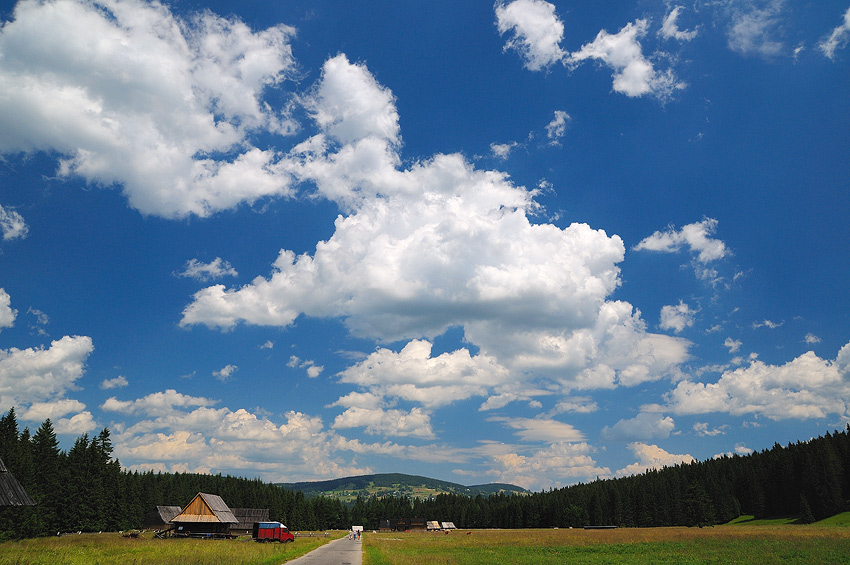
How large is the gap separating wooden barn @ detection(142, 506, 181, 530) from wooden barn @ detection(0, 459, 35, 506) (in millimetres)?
77205

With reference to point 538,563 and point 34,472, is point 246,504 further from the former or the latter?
point 538,563

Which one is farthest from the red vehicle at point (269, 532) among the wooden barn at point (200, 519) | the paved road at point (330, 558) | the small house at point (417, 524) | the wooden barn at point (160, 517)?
the small house at point (417, 524)

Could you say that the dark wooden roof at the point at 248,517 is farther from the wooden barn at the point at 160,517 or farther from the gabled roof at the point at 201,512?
the gabled roof at the point at 201,512

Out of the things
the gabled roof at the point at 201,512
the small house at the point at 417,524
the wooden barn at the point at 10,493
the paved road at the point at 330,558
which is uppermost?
the wooden barn at the point at 10,493

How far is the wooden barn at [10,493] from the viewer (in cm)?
2392

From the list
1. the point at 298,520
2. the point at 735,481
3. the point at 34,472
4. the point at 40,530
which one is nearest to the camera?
the point at 40,530

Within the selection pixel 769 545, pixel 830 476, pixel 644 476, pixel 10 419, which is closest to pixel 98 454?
pixel 10 419

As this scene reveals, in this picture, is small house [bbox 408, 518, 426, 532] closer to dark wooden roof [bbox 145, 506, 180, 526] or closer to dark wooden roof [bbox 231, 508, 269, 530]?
dark wooden roof [bbox 231, 508, 269, 530]

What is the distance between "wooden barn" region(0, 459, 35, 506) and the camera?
23.9 meters

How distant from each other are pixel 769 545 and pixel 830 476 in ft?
233

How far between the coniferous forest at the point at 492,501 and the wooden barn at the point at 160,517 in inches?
143

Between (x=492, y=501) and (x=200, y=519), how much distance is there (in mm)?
148555

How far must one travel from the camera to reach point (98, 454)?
80.8 meters

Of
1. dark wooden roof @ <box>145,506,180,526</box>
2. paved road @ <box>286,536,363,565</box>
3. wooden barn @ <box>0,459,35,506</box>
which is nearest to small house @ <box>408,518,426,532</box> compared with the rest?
dark wooden roof @ <box>145,506,180,526</box>
